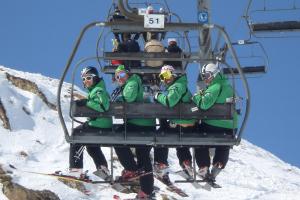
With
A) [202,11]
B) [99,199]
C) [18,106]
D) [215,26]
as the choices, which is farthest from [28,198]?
[215,26]

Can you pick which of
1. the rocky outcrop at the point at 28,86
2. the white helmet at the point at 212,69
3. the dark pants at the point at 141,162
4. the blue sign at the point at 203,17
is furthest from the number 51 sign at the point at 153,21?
the rocky outcrop at the point at 28,86

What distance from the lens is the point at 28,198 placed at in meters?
24.4

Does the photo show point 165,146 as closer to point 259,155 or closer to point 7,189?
point 7,189

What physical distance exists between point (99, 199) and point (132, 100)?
13.5 m

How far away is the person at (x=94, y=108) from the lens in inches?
490

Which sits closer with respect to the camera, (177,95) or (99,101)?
(99,101)

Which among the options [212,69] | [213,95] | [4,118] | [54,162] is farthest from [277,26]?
[4,118]

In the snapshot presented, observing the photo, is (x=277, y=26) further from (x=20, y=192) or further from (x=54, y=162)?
(x=54, y=162)

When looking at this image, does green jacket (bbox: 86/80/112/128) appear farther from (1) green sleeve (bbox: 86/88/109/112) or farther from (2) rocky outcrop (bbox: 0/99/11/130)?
(2) rocky outcrop (bbox: 0/99/11/130)

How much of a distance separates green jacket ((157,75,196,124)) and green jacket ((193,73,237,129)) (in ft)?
0.62

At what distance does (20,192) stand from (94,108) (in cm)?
1270

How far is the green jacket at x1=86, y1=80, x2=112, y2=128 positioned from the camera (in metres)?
12.4

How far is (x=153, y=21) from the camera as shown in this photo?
1193cm

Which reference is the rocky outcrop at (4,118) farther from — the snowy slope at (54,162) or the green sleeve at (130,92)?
the green sleeve at (130,92)
